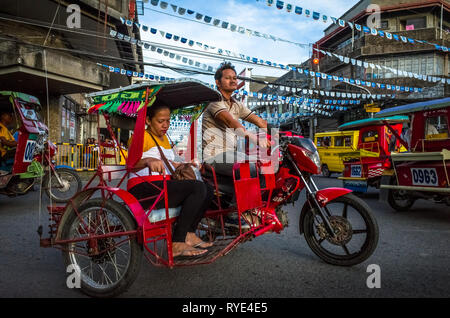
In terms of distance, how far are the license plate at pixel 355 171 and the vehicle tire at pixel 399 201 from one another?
177 cm

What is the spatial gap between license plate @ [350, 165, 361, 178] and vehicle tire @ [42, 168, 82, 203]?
6.65m

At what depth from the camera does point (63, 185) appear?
709 centimetres

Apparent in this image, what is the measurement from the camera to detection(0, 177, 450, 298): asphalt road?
8.25ft

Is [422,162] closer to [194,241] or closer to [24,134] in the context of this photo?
[194,241]

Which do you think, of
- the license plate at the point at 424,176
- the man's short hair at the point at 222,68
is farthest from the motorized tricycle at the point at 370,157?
the man's short hair at the point at 222,68

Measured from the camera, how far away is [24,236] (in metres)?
4.22

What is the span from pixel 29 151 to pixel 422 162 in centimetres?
742

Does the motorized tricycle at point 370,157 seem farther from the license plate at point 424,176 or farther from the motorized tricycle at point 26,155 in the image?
the motorized tricycle at point 26,155

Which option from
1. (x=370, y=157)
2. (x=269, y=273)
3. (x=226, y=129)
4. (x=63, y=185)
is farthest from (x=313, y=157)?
(x=63, y=185)

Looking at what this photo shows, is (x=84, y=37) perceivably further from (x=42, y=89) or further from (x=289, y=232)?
(x=289, y=232)

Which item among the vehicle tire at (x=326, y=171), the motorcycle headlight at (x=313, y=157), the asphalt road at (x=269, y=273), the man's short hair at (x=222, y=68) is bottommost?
the asphalt road at (x=269, y=273)

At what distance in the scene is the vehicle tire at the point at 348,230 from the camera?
9.72 ft
